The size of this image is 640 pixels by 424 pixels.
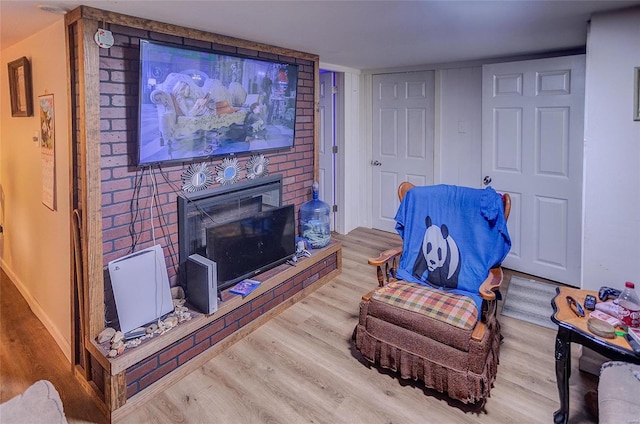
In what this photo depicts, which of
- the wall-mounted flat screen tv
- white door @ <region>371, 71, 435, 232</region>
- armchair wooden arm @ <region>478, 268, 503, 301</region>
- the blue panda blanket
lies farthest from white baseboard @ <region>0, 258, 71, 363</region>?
white door @ <region>371, 71, 435, 232</region>

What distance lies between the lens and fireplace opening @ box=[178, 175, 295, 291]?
2672 millimetres

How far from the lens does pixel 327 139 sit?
5.00 metres

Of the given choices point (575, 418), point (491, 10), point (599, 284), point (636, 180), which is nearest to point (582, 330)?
point (575, 418)

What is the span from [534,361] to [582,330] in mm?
838

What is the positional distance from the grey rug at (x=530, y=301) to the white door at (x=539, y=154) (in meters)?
0.22

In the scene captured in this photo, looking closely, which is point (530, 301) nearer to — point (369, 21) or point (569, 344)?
point (569, 344)

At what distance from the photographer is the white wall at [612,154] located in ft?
7.05

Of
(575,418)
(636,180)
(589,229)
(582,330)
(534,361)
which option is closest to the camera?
(582,330)

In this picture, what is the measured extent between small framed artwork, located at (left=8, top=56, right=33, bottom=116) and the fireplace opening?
1.22 m

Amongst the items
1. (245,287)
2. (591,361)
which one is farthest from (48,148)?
(591,361)

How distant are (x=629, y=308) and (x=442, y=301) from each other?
0.84m

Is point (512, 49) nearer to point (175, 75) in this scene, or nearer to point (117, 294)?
point (175, 75)

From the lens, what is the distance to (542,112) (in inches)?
139

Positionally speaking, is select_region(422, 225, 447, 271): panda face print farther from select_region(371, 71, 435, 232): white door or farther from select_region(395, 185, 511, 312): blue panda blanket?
select_region(371, 71, 435, 232): white door
